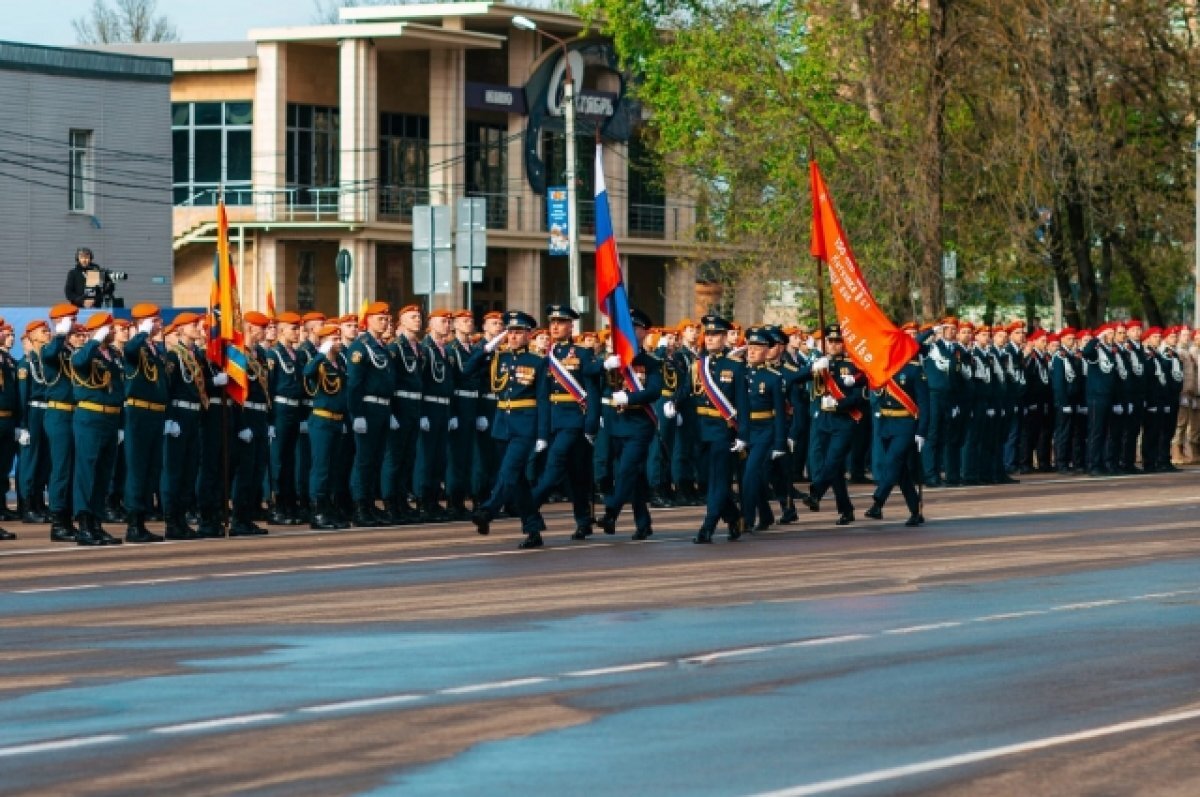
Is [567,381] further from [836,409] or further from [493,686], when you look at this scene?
[493,686]

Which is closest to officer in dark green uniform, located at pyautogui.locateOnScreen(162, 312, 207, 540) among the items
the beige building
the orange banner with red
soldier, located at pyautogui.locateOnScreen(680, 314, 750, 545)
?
soldier, located at pyautogui.locateOnScreen(680, 314, 750, 545)

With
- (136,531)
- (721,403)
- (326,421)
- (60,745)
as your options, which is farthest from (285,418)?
(60,745)

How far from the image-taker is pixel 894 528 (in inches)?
911

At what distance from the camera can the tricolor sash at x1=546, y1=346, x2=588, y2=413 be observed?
823 inches

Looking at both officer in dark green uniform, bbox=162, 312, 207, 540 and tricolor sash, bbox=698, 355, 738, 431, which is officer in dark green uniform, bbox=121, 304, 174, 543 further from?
tricolor sash, bbox=698, 355, 738, 431

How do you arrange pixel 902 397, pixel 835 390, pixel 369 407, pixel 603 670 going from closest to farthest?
pixel 603 670, pixel 369 407, pixel 902 397, pixel 835 390

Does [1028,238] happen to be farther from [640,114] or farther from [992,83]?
[640,114]

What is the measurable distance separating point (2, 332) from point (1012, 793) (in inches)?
643

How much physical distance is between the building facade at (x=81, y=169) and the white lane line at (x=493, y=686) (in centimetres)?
3656

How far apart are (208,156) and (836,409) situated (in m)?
43.8

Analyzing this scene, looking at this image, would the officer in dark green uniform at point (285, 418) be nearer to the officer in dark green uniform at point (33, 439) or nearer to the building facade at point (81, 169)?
the officer in dark green uniform at point (33, 439)

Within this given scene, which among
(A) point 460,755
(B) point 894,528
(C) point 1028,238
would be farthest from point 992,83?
(A) point 460,755

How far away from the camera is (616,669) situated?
483 inches

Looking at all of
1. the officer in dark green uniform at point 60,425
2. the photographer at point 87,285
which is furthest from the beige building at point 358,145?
the officer in dark green uniform at point 60,425
